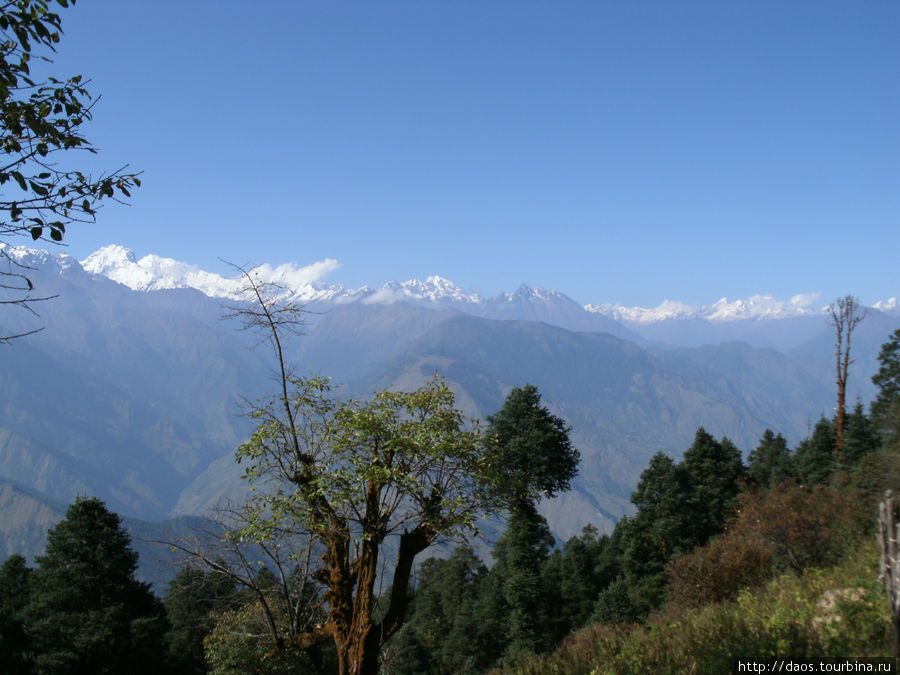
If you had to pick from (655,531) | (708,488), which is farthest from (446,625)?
(708,488)

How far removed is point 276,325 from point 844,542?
18.6 m

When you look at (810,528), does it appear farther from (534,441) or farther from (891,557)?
(891,557)

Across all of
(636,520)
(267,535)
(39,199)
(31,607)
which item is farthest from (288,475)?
(636,520)

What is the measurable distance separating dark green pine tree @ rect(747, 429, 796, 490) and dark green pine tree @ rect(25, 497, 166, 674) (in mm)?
45843

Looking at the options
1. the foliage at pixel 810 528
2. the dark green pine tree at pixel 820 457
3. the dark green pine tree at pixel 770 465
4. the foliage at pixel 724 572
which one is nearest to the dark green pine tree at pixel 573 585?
the dark green pine tree at pixel 770 465

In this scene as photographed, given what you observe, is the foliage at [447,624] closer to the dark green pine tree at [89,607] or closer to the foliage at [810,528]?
the dark green pine tree at [89,607]

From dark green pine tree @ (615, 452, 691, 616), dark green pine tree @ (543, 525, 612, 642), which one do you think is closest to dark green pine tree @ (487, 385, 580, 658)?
dark green pine tree @ (615, 452, 691, 616)

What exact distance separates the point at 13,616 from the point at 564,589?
41.9 metres

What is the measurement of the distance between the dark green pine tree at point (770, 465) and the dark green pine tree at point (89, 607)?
150ft

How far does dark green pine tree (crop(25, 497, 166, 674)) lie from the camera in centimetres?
2650

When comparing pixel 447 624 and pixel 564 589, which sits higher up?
pixel 564 589

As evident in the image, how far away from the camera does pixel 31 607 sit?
90.1 ft

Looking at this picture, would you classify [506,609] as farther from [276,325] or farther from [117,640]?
[276,325]

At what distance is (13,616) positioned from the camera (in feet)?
96.8
